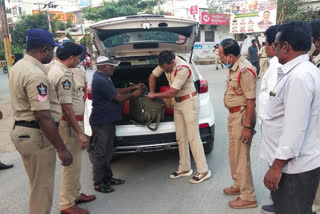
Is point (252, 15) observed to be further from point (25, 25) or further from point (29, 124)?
point (25, 25)

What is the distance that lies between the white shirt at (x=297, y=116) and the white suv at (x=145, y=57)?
198 cm

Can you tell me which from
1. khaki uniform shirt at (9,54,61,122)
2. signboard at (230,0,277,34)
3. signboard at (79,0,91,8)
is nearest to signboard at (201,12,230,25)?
signboard at (230,0,277,34)

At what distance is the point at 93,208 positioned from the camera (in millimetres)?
3061

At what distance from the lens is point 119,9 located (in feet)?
89.7

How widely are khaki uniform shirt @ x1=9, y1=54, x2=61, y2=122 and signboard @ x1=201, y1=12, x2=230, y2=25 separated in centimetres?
2623

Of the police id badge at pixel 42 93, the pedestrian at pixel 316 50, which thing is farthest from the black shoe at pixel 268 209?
the police id badge at pixel 42 93

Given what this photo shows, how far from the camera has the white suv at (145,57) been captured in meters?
3.54

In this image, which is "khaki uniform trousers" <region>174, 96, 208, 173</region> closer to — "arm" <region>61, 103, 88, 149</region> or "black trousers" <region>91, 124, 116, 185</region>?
"black trousers" <region>91, 124, 116, 185</region>

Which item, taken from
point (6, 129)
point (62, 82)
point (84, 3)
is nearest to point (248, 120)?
point (62, 82)

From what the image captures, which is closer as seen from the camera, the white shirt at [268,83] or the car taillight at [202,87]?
the white shirt at [268,83]

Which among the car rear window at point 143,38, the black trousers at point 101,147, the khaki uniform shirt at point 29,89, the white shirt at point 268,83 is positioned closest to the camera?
the khaki uniform shirt at point 29,89

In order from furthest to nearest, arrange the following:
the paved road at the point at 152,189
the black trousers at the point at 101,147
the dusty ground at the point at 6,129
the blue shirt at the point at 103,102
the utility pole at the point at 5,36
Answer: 1. the utility pole at the point at 5,36
2. the dusty ground at the point at 6,129
3. the black trousers at the point at 101,147
4. the blue shirt at the point at 103,102
5. the paved road at the point at 152,189

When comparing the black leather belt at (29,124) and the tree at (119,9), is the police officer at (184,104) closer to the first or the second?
the black leather belt at (29,124)

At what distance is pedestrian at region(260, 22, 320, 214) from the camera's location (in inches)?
60.8
